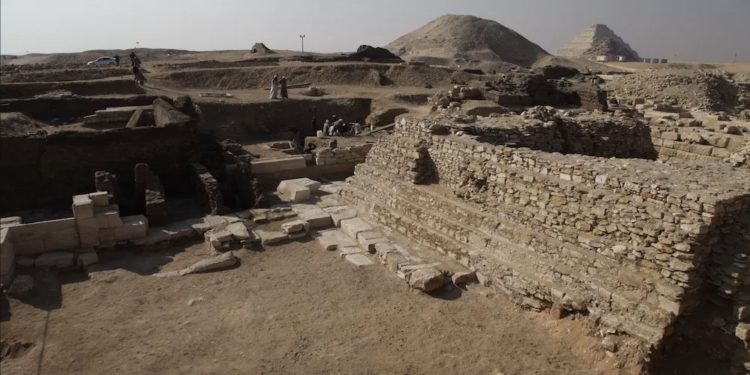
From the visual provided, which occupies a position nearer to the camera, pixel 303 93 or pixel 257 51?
pixel 303 93

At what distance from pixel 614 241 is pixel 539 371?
6.91 feet

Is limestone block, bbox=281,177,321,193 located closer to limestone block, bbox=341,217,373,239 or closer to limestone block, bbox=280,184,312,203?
limestone block, bbox=280,184,312,203

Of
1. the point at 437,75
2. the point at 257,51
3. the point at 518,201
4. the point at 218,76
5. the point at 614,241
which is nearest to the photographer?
the point at 614,241

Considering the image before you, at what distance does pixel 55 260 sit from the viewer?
856 centimetres

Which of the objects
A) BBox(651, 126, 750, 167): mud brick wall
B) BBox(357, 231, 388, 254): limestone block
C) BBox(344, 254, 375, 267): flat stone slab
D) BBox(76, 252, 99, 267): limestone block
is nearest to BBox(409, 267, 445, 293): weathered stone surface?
BBox(344, 254, 375, 267): flat stone slab

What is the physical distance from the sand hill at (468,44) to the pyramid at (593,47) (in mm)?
18558

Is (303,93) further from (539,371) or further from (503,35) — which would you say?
(503,35)

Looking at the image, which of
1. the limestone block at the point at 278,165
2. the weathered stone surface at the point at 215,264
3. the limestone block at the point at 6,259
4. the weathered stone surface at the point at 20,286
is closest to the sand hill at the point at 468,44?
the limestone block at the point at 278,165

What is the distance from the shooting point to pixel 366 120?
22438 mm

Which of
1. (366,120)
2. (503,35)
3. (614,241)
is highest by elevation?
(503,35)

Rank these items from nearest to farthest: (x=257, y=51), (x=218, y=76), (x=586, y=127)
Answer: (x=586, y=127) < (x=218, y=76) < (x=257, y=51)

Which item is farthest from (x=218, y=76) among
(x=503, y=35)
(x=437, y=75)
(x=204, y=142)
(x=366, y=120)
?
(x=503, y=35)

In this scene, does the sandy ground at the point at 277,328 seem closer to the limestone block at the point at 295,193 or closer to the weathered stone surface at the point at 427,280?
the weathered stone surface at the point at 427,280

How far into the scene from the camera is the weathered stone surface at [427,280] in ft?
25.6
